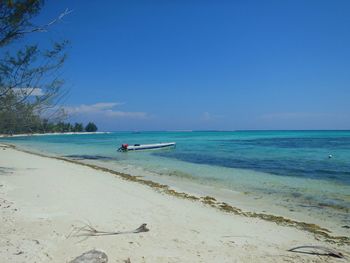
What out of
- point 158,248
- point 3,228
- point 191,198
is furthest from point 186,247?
point 191,198

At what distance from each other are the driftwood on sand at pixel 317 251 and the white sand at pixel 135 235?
17 centimetres

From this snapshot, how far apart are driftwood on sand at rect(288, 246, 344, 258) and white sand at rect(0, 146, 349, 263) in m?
0.17

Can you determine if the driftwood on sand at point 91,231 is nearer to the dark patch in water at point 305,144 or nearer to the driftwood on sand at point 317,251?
the driftwood on sand at point 317,251

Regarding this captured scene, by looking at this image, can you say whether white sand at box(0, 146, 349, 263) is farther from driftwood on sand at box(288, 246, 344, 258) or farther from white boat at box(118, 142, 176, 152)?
white boat at box(118, 142, 176, 152)

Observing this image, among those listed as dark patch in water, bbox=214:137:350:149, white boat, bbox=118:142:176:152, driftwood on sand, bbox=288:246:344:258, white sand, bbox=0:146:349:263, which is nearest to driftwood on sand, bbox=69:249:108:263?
white sand, bbox=0:146:349:263

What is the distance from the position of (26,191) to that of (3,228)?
11.7 feet

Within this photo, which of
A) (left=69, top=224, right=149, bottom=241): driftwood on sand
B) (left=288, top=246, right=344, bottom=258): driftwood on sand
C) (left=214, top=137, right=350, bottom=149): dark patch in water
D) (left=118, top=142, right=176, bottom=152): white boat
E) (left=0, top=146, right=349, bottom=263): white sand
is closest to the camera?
(left=0, top=146, right=349, bottom=263): white sand

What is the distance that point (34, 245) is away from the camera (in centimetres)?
494

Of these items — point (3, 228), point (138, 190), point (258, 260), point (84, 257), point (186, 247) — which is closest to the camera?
point (84, 257)

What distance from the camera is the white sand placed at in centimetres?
486

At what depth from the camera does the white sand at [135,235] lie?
4859mm

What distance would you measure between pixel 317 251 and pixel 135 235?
307 cm

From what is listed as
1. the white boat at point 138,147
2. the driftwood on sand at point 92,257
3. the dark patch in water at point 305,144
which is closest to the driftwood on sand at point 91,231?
the driftwood on sand at point 92,257

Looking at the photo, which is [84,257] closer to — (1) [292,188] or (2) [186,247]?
(2) [186,247]
